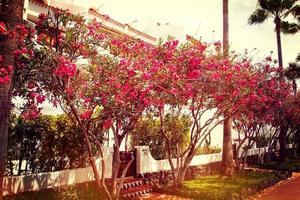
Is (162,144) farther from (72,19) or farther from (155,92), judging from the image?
(72,19)

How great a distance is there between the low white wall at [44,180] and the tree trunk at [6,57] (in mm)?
2948

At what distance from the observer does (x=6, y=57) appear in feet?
23.8

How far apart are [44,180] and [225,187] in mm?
7026

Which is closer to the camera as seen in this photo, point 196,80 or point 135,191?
point 196,80

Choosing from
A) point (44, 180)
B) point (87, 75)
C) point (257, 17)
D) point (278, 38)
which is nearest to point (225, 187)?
point (44, 180)

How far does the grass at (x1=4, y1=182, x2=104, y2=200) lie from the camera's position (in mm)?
9816

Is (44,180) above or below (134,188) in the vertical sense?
above

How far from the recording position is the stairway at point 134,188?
497 inches

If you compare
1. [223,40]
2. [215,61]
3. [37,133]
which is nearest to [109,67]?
[37,133]

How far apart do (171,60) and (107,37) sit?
2.50m

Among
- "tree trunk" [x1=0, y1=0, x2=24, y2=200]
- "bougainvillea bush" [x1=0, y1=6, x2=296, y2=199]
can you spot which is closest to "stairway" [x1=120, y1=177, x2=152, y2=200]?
"bougainvillea bush" [x1=0, y1=6, x2=296, y2=199]

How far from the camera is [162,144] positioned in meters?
17.5

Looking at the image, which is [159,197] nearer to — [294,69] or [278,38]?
[278,38]

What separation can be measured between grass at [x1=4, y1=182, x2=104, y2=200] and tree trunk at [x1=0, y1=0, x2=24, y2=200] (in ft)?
9.22
